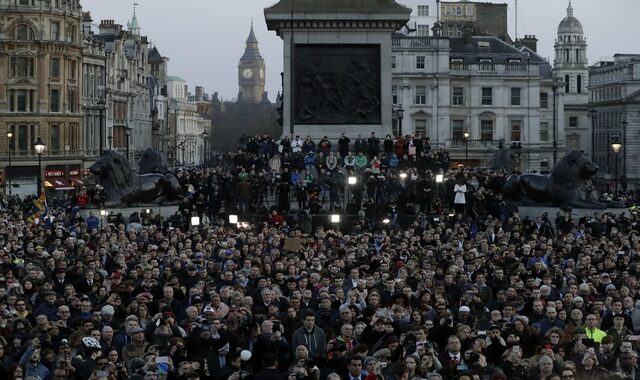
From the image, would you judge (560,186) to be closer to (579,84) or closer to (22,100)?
(22,100)

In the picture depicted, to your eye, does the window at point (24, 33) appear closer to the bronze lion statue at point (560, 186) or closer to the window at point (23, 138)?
the window at point (23, 138)

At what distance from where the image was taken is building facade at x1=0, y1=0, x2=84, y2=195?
8575 cm

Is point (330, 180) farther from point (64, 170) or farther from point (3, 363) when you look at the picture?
point (64, 170)

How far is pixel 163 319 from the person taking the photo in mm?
17500

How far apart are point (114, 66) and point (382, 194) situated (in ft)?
234

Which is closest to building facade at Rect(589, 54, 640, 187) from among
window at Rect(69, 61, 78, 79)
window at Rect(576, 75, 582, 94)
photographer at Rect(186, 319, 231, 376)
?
window at Rect(576, 75, 582, 94)

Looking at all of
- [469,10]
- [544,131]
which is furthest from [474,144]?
[469,10]

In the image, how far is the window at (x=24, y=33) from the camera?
86312 mm

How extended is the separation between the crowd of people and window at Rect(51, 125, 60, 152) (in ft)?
178

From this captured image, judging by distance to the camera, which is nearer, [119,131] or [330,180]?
[330,180]

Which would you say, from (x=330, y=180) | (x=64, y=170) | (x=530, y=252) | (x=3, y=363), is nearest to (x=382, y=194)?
(x=330, y=180)

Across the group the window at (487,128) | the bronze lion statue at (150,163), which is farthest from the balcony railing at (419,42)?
the bronze lion statue at (150,163)

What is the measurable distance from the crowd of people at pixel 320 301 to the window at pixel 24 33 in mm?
52819

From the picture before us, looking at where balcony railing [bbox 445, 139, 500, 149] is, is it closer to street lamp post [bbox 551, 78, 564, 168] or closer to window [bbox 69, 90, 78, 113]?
street lamp post [bbox 551, 78, 564, 168]
